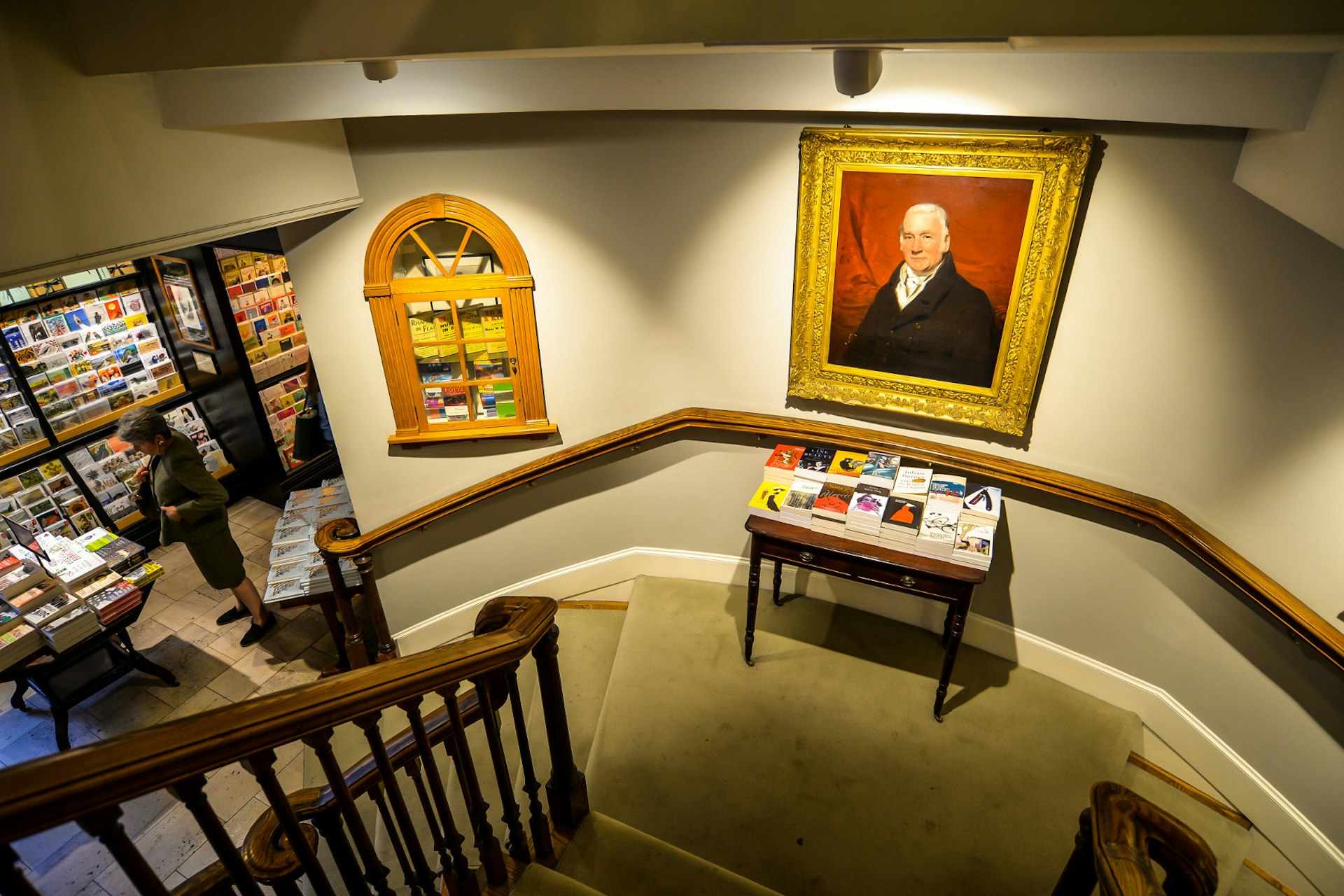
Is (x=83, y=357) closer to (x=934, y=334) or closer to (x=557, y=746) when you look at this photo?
(x=557, y=746)

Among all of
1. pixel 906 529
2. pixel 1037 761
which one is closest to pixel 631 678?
pixel 906 529

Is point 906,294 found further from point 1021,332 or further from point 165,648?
point 165,648

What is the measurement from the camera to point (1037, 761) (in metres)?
2.87

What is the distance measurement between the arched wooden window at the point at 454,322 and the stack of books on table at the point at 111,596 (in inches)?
77.0

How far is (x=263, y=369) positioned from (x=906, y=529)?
5.25 metres

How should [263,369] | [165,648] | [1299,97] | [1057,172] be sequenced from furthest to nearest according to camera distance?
1. [263,369]
2. [165,648]
3. [1057,172]
4. [1299,97]

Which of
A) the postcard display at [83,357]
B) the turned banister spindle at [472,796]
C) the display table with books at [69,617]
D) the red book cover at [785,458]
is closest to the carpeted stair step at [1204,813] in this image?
the red book cover at [785,458]

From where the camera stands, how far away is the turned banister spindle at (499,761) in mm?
1580

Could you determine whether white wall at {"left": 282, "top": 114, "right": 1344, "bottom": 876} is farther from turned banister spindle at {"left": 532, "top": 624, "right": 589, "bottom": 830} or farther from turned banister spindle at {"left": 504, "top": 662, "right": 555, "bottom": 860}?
turned banister spindle at {"left": 504, "top": 662, "right": 555, "bottom": 860}

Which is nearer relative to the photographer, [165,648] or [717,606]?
[717,606]

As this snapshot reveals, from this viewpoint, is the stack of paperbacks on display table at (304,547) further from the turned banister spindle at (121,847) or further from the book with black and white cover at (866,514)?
the turned banister spindle at (121,847)

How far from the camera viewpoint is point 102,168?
196 centimetres

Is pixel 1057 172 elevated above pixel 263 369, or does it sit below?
above

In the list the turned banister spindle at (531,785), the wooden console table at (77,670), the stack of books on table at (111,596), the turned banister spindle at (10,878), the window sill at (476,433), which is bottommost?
the wooden console table at (77,670)
